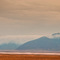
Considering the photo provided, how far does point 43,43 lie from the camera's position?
1.94 metres

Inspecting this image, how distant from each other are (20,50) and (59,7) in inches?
28.5

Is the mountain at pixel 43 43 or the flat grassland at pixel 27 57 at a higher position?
the mountain at pixel 43 43

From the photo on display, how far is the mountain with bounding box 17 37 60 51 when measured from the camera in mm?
1910

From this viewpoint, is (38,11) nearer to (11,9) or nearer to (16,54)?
(11,9)

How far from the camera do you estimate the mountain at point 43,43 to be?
1910 mm

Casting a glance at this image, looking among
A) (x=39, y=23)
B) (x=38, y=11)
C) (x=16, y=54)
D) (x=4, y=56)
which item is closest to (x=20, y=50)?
(x=16, y=54)

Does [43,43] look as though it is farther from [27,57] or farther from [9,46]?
[9,46]

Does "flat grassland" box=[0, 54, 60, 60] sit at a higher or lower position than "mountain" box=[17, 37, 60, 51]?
lower

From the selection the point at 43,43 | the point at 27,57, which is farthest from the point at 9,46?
the point at 43,43

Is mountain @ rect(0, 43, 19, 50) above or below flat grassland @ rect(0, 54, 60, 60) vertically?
above

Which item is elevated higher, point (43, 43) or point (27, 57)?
point (43, 43)

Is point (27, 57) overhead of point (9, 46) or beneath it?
beneath

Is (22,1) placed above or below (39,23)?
above

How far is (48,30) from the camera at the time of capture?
194 centimetres
